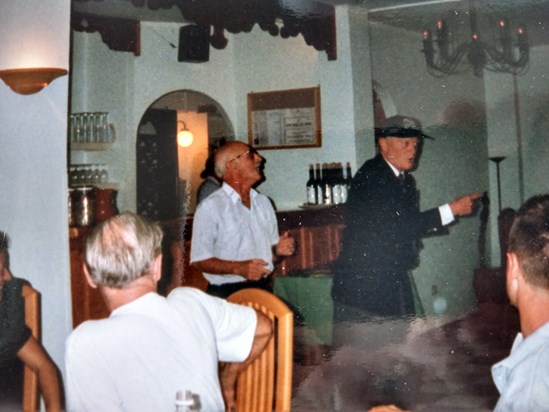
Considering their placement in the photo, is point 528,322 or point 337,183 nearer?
point 528,322

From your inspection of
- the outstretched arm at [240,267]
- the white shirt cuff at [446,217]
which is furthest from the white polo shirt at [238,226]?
the white shirt cuff at [446,217]

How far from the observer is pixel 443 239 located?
1328 mm

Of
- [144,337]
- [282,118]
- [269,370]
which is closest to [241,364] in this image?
[269,370]

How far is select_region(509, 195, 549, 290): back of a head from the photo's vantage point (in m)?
0.88

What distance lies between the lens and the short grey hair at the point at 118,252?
926 millimetres

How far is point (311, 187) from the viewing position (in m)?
1.47

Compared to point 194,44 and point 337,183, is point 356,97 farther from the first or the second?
point 194,44

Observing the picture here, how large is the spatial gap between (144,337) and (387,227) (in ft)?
2.18

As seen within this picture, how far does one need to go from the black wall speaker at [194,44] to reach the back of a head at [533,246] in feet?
2.20

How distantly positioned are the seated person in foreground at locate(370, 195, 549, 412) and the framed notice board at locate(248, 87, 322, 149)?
568mm

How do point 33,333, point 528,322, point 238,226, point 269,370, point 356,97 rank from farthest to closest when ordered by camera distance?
1. point 238,226
2. point 356,97
3. point 33,333
4. point 269,370
5. point 528,322

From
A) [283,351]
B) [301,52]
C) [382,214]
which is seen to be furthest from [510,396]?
[301,52]

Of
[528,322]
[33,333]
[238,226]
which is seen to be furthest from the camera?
[238,226]

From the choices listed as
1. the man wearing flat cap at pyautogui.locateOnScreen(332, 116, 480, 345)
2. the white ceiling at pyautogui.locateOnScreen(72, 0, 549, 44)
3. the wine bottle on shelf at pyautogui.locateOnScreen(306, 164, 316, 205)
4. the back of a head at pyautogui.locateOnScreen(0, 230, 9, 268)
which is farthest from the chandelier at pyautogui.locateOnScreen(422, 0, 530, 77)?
the back of a head at pyautogui.locateOnScreen(0, 230, 9, 268)
